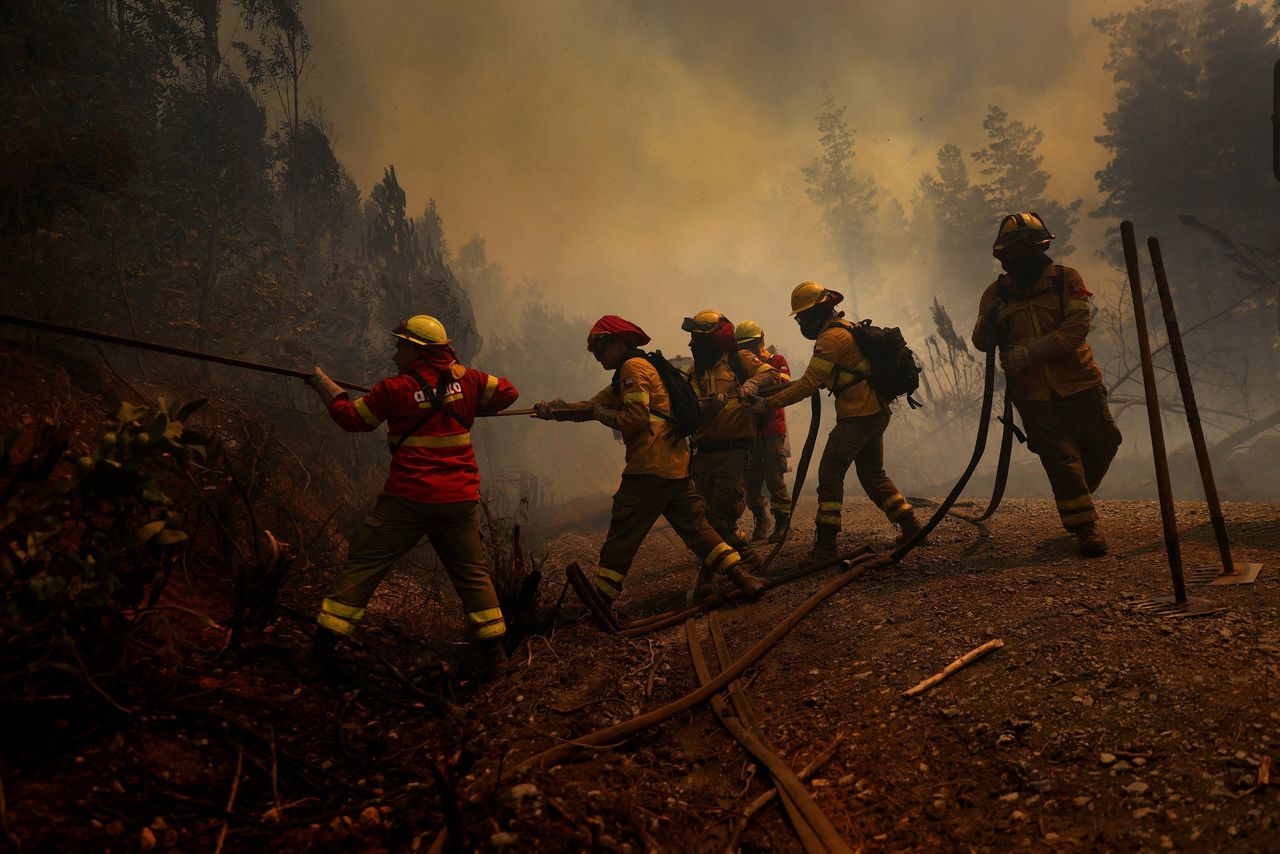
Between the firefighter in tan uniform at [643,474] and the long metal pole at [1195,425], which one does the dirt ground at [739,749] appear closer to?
the long metal pole at [1195,425]

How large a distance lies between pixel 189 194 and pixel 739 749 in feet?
47.0

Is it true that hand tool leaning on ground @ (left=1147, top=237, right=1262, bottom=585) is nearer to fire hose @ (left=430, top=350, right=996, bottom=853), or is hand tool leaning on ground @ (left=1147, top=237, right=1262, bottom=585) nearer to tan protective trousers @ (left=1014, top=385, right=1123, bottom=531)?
fire hose @ (left=430, top=350, right=996, bottom=853)

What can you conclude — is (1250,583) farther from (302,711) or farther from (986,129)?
(986,129)

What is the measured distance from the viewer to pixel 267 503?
5871mm

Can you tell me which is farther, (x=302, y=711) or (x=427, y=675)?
(x=427, y=675)

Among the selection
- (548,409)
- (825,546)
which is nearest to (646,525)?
(548,409)

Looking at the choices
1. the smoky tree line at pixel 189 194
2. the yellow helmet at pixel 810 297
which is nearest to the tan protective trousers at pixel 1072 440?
the yellow helmet at pixel 810 297

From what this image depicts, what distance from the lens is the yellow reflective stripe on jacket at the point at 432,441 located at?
3.72 metres

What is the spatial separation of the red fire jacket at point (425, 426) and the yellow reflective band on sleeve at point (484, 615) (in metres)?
0.68

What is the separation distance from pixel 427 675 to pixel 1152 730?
3.37 metres

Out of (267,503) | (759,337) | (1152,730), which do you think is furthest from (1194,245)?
(267,503)

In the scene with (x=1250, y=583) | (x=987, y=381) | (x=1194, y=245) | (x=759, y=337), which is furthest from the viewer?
(x=1194, y=245)

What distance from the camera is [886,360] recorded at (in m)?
5.64

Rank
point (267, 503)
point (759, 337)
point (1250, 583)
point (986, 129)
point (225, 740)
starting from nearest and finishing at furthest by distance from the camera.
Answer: point (225, 740), point (1250, 583), point (267, 503), point (759, 337), point (986, 129)
